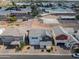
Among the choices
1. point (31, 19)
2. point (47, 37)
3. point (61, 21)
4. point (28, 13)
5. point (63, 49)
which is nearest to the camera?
point (63, 49)

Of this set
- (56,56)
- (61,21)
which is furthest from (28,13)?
(56,56)

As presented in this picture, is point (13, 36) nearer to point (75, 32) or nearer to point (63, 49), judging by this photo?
point (63, 49)

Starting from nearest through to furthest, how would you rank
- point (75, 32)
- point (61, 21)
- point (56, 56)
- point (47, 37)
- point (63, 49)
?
point (56, 56), point (63, 49), point (47, 37), point (75, 32), point (61, 21)

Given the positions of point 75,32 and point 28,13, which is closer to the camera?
point 75,32

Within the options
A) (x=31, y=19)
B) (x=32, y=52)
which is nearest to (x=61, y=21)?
(x=31, y=19)

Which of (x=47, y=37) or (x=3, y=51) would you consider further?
(x=47, y=37)

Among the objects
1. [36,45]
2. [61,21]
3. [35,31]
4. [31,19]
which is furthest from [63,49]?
[31,19]

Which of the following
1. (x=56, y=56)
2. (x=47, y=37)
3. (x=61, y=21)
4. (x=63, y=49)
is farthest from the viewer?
(x=61, y=21)

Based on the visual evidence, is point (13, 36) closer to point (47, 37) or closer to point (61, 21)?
point (47, 37)

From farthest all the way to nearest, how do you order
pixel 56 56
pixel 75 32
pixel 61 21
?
pixel 61 21 < pixel 75 32 < pixel 56 56
